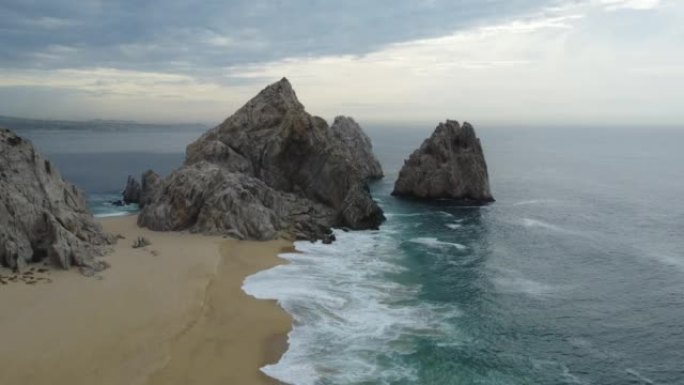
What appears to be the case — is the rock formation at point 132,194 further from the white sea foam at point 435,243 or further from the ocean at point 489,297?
the white sea foam at point 435,243

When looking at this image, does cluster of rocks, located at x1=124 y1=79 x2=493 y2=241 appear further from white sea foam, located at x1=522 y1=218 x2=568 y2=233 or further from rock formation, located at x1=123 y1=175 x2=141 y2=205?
white sea foam, located at x1=522 y1=218 x2=568 y2=233

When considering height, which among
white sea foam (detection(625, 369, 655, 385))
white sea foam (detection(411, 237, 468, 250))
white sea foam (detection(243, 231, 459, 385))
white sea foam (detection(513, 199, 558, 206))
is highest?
white sea foam (detection(513, 199, 558, 206))

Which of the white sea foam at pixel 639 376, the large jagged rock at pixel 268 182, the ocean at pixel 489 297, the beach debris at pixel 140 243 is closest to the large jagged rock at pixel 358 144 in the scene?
the ocean at pixel 489 297

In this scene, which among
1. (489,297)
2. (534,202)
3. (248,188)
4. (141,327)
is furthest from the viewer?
(534,202)

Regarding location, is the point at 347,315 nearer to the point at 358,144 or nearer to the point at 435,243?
the point at 435,243

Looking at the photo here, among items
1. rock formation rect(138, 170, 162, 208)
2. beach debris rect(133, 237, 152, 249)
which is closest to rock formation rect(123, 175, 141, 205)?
rock formation rect(138, 170, 162, 208)

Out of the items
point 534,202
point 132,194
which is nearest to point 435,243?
point 534,202

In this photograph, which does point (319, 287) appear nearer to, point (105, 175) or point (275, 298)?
point (275, 298)
